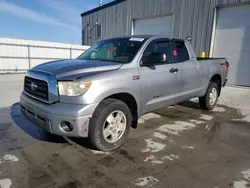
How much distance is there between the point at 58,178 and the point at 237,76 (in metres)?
10.0

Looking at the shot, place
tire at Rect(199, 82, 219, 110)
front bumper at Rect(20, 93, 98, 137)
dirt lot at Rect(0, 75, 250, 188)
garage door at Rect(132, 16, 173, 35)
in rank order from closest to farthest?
dirt lot at Rect(0, 75, 250, 188), front bumper at Rect(20, 93, 98, 137), tire at Rect(199, 82, 219, 110), garage door at Rect(132, 16, 173, 35)

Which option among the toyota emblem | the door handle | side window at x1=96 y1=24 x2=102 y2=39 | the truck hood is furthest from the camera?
side window at x1=96 y1=24 x2=102 y2=39

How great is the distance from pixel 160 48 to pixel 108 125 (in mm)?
2026

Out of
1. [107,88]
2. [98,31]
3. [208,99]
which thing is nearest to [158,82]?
[107,88]

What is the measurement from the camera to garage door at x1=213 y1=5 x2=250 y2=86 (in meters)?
9.56

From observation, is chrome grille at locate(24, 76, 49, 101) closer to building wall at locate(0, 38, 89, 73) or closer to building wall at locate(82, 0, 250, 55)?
building wall at locate(82, 0, 250, 55)

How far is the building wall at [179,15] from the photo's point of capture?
35.2 feet

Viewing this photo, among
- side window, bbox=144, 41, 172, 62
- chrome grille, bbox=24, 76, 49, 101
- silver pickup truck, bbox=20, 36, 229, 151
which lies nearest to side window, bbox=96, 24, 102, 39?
silver pickup truck, bbox=20, 36, 229, 151

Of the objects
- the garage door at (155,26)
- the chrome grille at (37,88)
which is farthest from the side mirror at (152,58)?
the garage door at (155,26)

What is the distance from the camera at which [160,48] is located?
13.7 feet

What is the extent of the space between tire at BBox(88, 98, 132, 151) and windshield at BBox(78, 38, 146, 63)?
880 mm

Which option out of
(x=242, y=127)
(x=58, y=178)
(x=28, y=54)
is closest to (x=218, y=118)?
(x=242, y=127)

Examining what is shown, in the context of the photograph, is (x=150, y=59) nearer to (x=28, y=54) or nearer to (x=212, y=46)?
(x=212, y=46)

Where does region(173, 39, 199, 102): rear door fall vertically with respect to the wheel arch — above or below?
above
